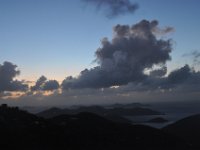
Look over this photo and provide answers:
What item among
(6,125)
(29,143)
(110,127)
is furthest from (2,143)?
(110,127)

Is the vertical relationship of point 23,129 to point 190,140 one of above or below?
above

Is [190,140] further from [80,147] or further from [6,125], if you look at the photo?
[6,125]

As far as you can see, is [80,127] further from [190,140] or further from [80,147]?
[190,140]

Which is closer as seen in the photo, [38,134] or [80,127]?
[38,134]

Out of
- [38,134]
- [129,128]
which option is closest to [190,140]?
[129,128]

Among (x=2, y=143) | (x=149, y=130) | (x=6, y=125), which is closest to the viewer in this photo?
(x=2, y=143)

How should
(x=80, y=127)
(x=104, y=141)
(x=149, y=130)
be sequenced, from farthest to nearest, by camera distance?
(x=149, y=130)
(x=80, y=127)
(x=104, y=141)
